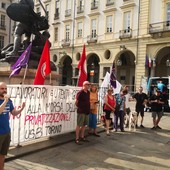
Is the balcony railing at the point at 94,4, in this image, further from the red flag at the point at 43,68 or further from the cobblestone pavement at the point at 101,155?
the red flag at the point at 43,68

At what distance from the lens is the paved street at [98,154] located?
5984 millimetres

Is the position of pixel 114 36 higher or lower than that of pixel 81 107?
higher

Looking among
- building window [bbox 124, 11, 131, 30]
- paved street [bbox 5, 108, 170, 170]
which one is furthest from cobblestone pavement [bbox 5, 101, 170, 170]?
building window [bbox 124, 11, 131, 30]

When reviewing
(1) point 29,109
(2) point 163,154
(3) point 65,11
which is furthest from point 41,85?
(3) point 65,11

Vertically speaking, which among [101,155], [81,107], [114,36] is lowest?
[101,155]

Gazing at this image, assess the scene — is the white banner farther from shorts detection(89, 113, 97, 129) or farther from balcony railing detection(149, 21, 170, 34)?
balcony railing detection(149, 21, 170, 34)

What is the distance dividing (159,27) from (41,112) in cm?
2502

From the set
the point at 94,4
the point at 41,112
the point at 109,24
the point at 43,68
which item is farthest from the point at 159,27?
the point at 41,112

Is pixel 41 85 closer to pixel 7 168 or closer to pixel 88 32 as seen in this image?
pixel 7 168

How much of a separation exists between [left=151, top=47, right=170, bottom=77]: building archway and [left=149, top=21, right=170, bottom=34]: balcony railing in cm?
211

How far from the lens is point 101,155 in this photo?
6.87 metres

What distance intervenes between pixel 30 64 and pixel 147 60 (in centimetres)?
2267

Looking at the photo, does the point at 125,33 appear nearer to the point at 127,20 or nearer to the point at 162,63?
the point at 127,20

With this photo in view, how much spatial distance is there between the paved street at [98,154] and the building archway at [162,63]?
23.1 meters
